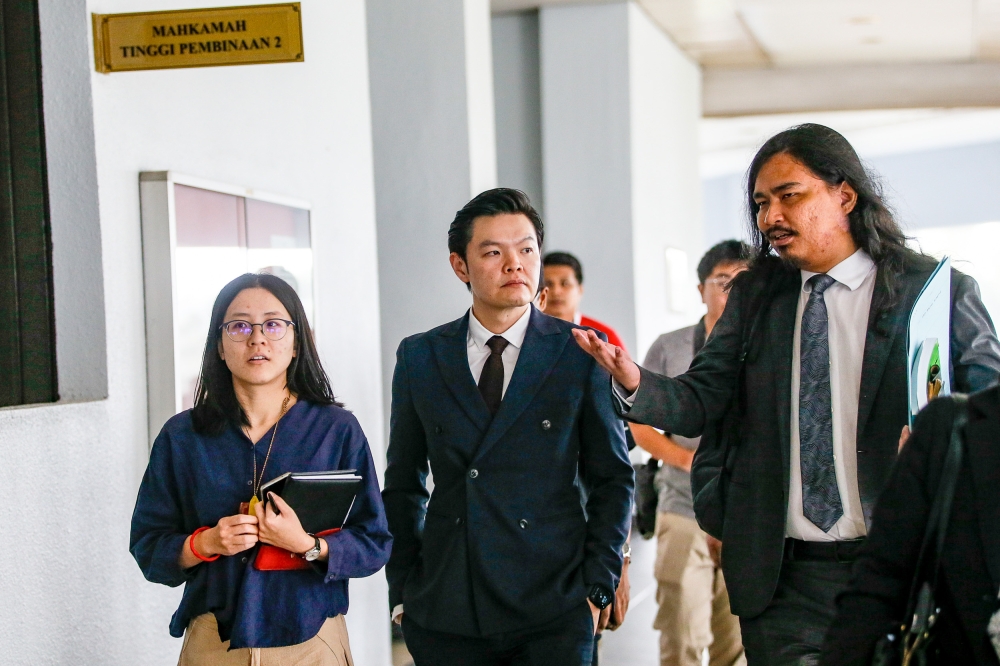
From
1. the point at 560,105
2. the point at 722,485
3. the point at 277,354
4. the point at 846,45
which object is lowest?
the point at 722,485

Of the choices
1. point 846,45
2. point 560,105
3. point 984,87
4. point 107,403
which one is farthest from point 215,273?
point 984,87

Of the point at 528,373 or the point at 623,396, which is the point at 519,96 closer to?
the point at 528,373

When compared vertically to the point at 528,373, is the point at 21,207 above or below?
above

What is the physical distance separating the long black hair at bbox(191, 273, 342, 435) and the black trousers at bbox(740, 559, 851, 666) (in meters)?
1.18

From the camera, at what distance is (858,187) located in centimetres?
248

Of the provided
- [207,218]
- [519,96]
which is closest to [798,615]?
[207,218]

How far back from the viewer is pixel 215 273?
3.22m

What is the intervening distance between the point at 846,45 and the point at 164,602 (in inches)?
386

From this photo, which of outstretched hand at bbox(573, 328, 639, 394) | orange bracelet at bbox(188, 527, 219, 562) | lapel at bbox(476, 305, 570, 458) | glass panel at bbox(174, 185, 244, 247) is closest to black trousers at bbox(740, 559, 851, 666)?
outstretched hand at bbox(573, 328, 639, 394)

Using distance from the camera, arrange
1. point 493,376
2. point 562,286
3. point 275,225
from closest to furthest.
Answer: point 493,376 → point 275,225 → point 562,286

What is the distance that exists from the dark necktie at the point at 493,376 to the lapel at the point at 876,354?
3.03 ft

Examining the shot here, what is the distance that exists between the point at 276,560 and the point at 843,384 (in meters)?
1.36

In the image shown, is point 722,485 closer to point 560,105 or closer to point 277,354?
point 277,354

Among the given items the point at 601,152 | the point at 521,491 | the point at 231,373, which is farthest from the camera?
the point at 601,152
